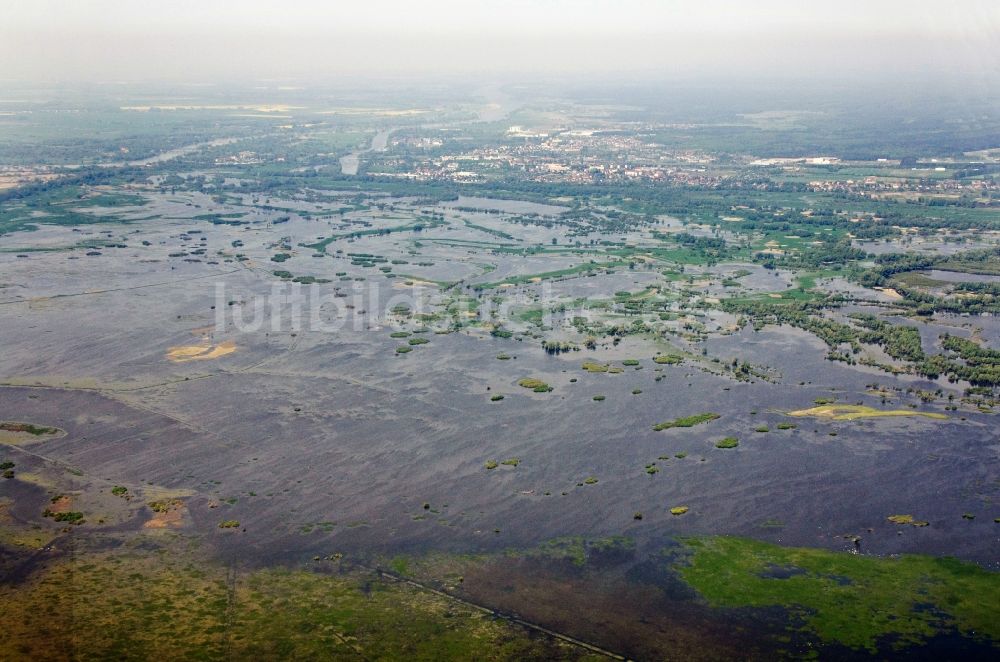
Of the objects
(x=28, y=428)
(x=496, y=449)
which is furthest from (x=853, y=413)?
(x=28, y=428)

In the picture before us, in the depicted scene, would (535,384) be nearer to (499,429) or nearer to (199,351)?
(499,429)

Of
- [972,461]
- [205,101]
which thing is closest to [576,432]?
[972,461]

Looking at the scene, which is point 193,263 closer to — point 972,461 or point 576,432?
point 576,432

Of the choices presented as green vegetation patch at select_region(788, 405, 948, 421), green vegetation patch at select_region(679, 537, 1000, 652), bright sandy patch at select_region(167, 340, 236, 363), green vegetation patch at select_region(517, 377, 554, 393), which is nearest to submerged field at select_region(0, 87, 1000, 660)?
green vegetation patch at select_region(679, 537, 1000, 652)

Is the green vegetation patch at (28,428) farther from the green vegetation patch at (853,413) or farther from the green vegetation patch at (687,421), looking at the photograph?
the green vegetation patch at (853,413)

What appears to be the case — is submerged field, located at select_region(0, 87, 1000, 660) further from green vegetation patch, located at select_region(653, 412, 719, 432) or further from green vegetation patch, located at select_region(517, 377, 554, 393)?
green vegetation patch, located at select_region(517, 377, 554, 393)
